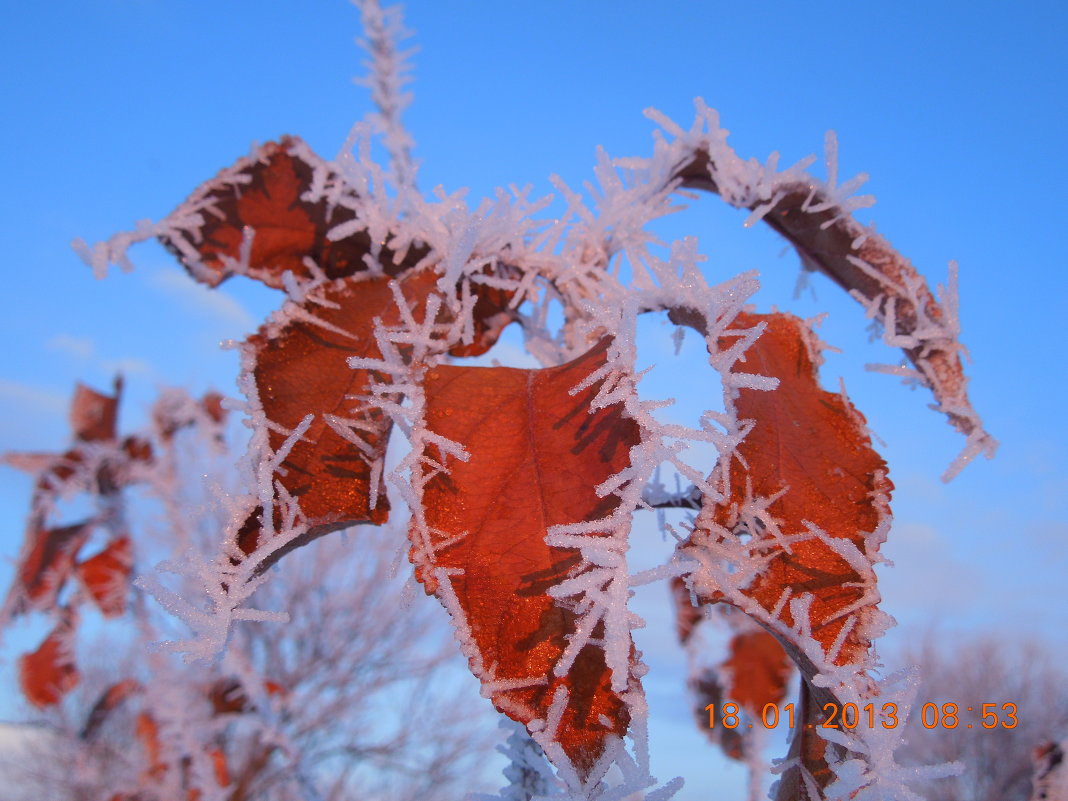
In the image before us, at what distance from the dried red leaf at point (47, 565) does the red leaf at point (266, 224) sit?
359 centimetres

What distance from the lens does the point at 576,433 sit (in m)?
0.56

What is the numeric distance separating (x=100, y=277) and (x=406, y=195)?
0.40 metres

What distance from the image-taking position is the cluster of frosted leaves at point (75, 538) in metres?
3.72

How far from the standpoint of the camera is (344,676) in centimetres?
817

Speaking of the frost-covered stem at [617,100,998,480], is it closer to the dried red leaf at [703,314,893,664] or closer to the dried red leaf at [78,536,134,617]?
the dried red leaf at [703,314,893,664]

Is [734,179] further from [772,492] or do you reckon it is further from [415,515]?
[415,515]

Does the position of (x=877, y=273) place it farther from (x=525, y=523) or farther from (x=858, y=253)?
(x=525, y=523)

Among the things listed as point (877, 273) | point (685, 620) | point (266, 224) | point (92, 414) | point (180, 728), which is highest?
point (92, 414)

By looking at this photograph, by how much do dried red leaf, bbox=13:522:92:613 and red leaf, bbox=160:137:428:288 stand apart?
3591mm

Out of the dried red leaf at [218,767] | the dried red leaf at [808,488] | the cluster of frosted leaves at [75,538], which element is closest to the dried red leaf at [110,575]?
the cluster of frosted leaves at [75,538]

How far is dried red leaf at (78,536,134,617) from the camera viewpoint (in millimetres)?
4039

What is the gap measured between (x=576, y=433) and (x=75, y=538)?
422 cm

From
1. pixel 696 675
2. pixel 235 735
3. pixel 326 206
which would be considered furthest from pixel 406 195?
pixel 235 735

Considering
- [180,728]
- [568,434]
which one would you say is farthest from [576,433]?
[180,728]
